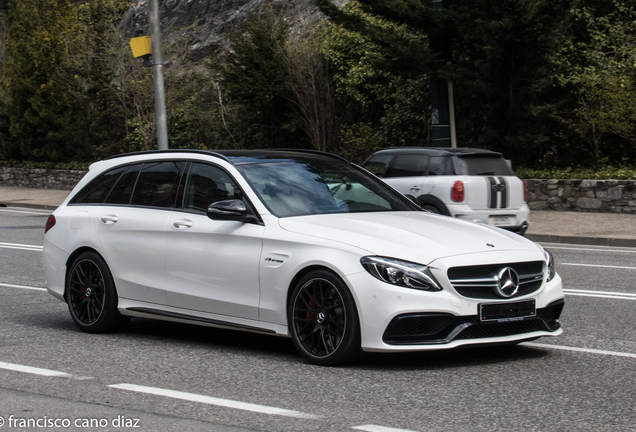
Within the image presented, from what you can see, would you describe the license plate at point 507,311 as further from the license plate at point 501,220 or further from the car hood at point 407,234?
the license plate at point 501,220

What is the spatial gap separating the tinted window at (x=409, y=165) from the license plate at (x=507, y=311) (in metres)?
9.08

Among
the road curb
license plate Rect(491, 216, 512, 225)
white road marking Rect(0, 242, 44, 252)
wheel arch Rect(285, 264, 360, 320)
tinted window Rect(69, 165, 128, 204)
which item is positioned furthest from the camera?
the road curb

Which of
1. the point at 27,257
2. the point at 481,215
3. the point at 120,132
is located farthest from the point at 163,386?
the point at 120,132

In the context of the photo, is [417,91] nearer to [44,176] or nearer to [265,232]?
[44,176]

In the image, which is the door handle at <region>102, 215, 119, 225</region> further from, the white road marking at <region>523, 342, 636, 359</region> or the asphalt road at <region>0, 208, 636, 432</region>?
the white road marking at <region>523, 342, 636, 359</region>

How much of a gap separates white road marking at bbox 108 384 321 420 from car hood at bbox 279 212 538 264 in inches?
54.7

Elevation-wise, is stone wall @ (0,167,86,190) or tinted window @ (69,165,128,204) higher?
tinted window @ (69,165,128,204)

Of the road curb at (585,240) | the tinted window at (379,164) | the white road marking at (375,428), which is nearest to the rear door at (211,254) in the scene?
the white road marking at (375,428)

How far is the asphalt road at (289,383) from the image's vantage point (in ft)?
15.3

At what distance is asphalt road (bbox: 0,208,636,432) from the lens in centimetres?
468

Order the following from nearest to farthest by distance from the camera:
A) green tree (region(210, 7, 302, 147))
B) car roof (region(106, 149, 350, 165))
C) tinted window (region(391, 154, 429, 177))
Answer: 1. car roof (region(106, 149, 350, 165))
2. tinted window (region(391, 154, 429, 177))
3. green tree (region(210, 7, 302, 147))

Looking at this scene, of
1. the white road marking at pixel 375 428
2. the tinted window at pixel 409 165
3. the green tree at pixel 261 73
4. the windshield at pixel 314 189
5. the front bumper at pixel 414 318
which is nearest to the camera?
the white road marking at pixel 375 428

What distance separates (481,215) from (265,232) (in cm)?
865

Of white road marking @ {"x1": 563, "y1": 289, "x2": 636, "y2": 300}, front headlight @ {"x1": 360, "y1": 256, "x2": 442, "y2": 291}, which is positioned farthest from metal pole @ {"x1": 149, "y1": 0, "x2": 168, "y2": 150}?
front headlight @ {"x1": 360, "y1": 256, "x2": 442, "y2": 291}
